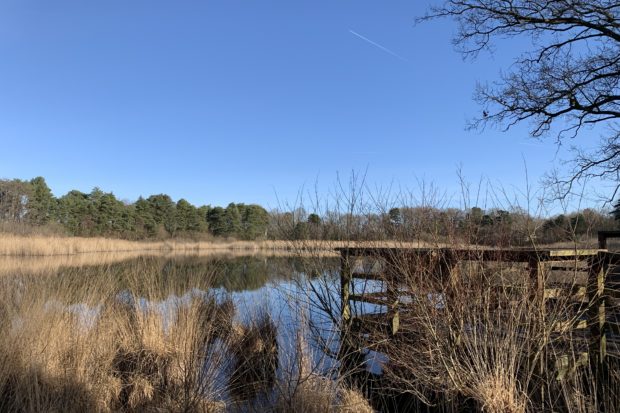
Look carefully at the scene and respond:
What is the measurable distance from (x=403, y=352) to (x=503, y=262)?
1336mm

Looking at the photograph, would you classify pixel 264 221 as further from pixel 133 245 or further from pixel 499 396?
pixel 133 245

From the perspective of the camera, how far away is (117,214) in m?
43.2

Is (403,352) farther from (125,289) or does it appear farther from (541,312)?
(125,289)

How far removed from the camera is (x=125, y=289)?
6.81 metres

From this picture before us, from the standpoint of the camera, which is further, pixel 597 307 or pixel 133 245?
pixel 133 245

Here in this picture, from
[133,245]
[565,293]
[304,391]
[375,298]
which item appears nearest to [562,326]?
[565,293]

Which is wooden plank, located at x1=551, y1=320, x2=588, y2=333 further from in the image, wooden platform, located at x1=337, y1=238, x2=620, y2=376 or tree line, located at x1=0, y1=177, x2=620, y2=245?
tree line, located at x1=0, y1=177, x2=620, y2=245

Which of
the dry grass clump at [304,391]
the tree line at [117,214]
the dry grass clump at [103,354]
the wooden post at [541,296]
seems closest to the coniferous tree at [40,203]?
the tree line at [117,214]

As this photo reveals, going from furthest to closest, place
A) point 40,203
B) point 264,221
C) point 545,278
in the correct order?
point 40,203 → point 264,221 → point 545,278

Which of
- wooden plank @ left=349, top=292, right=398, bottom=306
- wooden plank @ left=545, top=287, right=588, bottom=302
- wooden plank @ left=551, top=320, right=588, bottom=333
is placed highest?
wooden plank @ left=545, top=287, right=588, bottom=302

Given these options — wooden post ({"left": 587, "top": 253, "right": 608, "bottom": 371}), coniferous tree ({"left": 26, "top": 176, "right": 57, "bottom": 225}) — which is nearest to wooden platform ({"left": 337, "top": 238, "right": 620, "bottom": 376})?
wooden post ({"left": 587, "top": 253, "right": 608, "bottom": 371})

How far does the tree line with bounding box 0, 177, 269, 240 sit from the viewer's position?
3706cm

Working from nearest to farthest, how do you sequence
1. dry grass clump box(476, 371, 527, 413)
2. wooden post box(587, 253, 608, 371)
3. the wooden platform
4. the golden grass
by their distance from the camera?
dry grass clump box(476, 371, 527, 413)
the wooden platform
wooden post box(587, 253, 608, 371)
the golden grass

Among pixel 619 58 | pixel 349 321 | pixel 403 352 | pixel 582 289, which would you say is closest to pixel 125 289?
pixel 349 321
